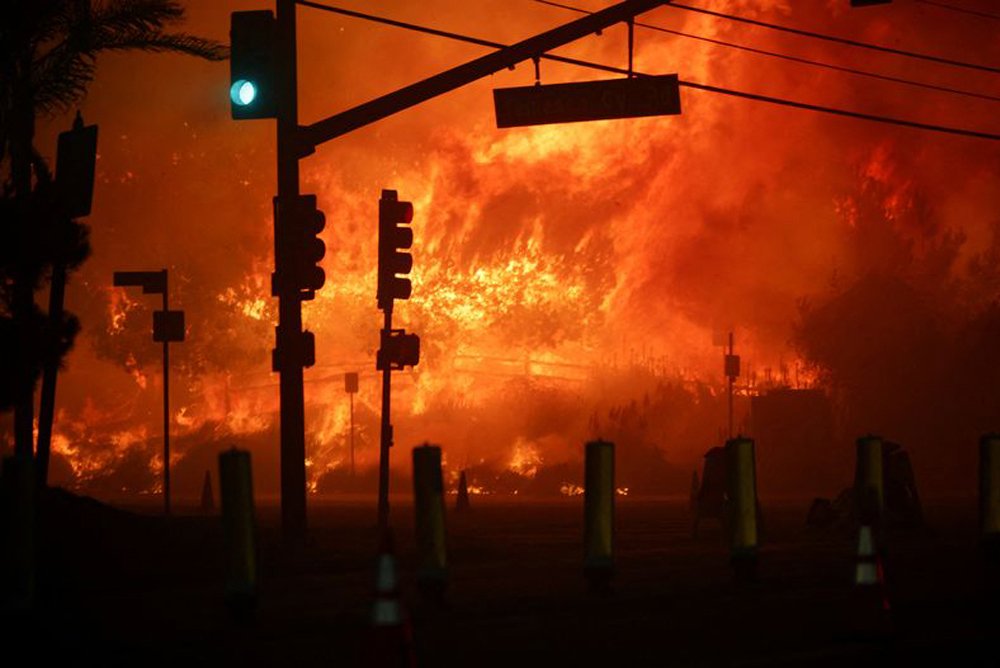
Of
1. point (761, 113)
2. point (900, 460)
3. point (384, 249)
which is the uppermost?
point (761, 113)

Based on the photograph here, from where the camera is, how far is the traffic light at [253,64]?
71.4ft

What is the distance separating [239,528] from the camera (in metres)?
12.6

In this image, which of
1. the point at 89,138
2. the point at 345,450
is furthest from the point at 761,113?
the point at 89,138

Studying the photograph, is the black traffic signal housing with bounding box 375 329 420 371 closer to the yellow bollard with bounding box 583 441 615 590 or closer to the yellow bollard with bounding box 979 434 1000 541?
the yellow bollard with bounding box 979 434 1000 541

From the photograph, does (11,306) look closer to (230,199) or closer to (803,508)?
(803,508)

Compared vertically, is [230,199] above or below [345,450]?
above

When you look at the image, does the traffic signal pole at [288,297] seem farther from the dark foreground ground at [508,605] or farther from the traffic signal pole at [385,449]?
the traffic signal pole at [385,449]

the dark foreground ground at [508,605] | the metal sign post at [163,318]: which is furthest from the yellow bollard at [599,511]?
the metal sign post at [163,318]

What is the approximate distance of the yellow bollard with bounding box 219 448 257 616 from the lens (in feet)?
41.1

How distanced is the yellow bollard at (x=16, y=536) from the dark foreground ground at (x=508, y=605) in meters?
0.18

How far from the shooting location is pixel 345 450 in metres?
62.7

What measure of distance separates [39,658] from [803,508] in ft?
89.7

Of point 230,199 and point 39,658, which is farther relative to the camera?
point 230,199

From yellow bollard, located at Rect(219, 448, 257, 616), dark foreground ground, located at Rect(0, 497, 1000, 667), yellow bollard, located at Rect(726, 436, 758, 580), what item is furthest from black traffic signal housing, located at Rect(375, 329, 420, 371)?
yellow bollard, located at Rect(219, 448, 257, 616)
